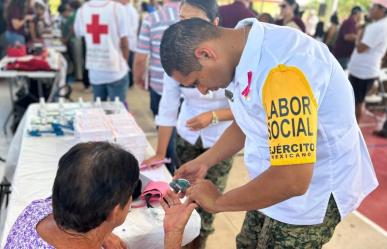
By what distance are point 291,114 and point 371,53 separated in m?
Result: 3.96

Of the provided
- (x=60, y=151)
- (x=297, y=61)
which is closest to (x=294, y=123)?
(x=297, y=61)

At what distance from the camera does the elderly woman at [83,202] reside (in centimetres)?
89

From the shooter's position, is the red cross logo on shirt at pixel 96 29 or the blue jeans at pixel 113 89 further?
the blue jeans at pixel 113 89

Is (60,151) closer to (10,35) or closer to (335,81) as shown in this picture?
(335,81)

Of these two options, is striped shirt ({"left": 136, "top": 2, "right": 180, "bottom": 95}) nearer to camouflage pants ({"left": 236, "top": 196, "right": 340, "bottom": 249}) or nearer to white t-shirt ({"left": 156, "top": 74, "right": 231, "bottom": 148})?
white t-shirt ({"left": 156, "top": 74, "right": 231, "bottom": 148})

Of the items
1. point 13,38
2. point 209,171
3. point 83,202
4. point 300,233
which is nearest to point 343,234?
point 209,171

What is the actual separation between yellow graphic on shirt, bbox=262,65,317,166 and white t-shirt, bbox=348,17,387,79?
3747 millimetres

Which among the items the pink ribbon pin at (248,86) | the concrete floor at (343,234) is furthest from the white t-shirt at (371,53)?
the pink ribbon pin at (248,86)

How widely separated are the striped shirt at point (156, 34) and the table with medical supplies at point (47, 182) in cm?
67

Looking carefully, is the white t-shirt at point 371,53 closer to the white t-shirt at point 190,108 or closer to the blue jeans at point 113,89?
the blue jeans at point 113,89

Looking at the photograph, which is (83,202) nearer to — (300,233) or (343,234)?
(300,233)

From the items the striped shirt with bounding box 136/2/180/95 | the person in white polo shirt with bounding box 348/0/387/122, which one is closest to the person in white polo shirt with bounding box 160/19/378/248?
the striped shirt with bounding box 136/2/180/95

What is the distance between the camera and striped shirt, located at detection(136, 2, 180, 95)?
2650 mm

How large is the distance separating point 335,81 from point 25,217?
0.94m
